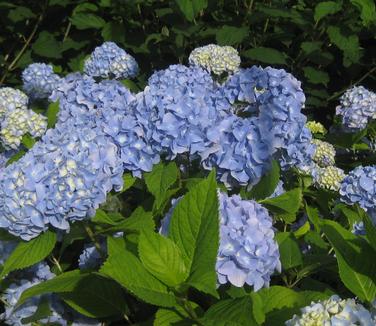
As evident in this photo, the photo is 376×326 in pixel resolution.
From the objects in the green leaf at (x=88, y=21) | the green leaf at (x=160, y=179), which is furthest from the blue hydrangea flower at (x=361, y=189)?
the green leaf at (x=88, y=21)

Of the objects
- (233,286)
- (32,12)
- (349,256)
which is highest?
(349,256)

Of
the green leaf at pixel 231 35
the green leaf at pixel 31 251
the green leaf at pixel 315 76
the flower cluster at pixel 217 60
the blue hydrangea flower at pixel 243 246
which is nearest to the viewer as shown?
the blue hydrangea flower at pixel 243 246

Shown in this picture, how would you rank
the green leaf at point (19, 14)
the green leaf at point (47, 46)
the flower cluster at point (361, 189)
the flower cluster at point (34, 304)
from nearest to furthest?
the flower cluster at point (34, 304), the flower cluster at point (361, 189), the green leaf at point (47, 46), the green leaf at point (19, 14)

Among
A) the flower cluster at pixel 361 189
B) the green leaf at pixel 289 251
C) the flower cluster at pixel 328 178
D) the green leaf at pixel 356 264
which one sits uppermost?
the green leaf at pixel 356 264

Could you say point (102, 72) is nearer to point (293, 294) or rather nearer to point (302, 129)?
point (302, 129)

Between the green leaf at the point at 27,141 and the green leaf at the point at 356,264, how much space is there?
122 cm

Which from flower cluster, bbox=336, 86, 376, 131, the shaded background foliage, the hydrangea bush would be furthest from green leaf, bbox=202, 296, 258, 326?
the shaded background foliage

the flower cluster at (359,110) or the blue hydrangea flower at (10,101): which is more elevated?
the blue hydrangea flower at (10,101)

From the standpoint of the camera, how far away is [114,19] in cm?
458

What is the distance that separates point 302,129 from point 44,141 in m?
0.79

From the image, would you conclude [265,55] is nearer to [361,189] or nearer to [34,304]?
[361,189]

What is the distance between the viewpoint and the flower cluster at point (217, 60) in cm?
317

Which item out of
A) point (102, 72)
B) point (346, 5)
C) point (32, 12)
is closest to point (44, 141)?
point (102, 72)

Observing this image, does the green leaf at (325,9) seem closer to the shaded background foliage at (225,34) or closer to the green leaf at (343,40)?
the shaded background foliage at (225,34)
